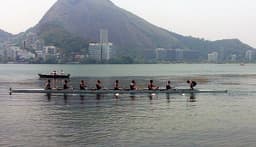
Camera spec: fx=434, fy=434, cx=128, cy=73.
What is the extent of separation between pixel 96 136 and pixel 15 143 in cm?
535

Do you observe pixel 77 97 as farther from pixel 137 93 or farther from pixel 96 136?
pixel 96 136

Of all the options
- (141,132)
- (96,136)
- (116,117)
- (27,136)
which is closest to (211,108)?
(116,117)

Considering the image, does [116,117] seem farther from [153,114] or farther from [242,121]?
[242,121]

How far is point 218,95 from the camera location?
197 ft

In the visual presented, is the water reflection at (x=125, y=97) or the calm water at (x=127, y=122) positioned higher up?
the water reflection at (x=125, y=97)

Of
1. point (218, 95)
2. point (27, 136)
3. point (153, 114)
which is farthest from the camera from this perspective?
point (218, 95)

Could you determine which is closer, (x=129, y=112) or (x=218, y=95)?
(x=129, y=112)

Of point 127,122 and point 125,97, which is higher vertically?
point 125,97

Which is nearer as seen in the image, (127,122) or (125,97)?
(127,122)

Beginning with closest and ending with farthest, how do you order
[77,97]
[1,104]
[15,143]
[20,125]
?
[15,143] < [20,125] < [1,104] < [77,97]

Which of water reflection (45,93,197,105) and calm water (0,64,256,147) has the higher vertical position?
water reflection (45,93,197,105)

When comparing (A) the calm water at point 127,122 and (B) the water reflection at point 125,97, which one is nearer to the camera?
(A) the calm water at point 127,122

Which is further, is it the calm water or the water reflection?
the water reflection

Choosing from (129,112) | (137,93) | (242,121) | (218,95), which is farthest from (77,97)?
(242,121)
